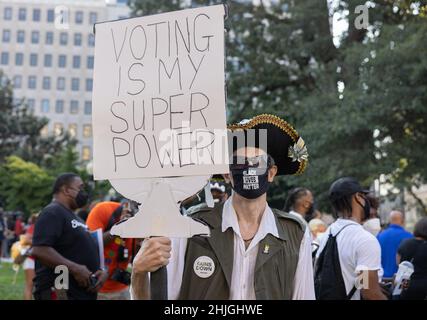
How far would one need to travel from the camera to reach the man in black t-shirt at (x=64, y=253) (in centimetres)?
558

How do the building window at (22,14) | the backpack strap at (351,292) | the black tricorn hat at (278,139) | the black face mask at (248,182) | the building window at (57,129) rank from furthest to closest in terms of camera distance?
the building window at (22,14) → the building window at (57,129) → the backpack strap at (351,292) → the black tricorn hat at (278,139) → the black face mask at (248,182)

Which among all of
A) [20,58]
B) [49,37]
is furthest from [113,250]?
[49,37]

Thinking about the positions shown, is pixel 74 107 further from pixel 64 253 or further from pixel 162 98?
pixel 162 98

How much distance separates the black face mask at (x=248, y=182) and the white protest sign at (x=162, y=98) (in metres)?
0.40

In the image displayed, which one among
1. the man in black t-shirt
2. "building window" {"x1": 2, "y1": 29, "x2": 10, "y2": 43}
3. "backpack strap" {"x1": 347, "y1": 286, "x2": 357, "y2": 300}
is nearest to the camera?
"backpack strap" {"x1": 347, "y1": 286, "x2": 357, "y2": 300}

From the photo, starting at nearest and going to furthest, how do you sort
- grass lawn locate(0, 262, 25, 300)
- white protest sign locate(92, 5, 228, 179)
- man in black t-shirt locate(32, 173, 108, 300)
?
white protest sign locate(92, 5, 228, 179), man in black t-shirt locate(32, 173, 108, 300), grass lawn locate(0, 262, 25, 300)

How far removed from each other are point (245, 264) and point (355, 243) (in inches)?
70.7

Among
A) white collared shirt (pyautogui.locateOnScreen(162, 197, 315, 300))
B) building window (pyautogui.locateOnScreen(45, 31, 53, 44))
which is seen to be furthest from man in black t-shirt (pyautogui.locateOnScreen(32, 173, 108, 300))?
building window (pyautogui.locateOnScreen(45, 31, 53, 44))

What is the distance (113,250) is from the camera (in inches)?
261

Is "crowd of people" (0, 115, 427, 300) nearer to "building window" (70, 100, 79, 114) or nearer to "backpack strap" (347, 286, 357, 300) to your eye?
"backpack strap" (347, 286, 357, 300)

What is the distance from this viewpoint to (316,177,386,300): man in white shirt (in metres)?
4.46

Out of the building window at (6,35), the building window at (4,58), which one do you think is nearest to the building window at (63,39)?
the building window at (6,35)

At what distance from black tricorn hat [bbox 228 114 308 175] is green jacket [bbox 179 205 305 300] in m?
0.41

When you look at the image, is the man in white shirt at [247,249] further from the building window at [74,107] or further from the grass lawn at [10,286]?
the building window at [74,107]
